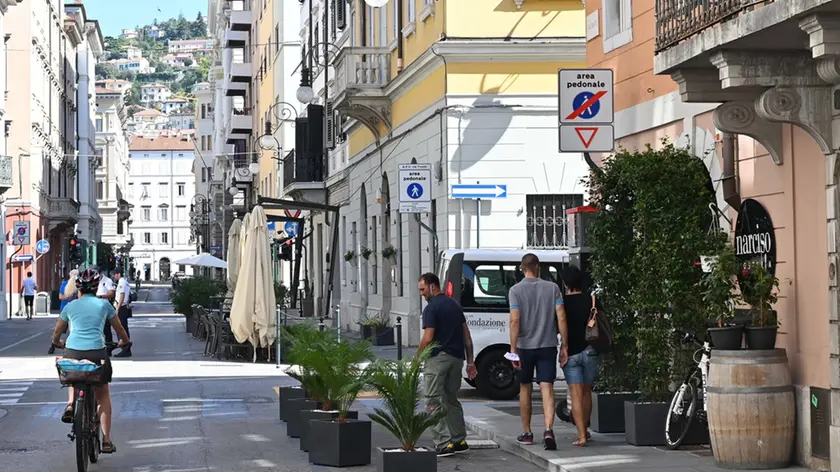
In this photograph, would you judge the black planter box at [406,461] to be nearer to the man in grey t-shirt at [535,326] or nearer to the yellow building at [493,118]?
the man in grey t-shirt at [535,326]

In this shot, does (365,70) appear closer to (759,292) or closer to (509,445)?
(509,445)

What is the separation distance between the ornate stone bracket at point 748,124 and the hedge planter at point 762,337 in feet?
5.02

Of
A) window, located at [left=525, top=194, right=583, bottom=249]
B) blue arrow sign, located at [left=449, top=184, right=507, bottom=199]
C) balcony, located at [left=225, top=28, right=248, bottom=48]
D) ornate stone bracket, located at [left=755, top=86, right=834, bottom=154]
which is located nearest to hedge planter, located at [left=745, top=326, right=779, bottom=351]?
ornate stone bracket, located at [left=755, top=86, right=834, bottom=154]

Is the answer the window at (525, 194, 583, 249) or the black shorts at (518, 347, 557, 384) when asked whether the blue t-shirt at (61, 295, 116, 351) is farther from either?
the window at (525, 194, 583, 249)

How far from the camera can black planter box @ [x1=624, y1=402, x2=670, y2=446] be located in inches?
514

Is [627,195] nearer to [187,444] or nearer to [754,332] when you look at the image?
[754,332]

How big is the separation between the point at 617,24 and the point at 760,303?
21.5ft

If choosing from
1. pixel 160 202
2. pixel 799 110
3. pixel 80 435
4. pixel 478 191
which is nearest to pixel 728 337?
pixel 799 110

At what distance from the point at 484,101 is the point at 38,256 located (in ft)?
137

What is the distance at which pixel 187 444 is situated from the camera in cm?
1419

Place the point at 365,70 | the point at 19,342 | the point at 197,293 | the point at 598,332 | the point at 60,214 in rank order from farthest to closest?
the point at 60,214, the point at 197,293, the point at 19,342, the point at 365,70, the point at 598,332

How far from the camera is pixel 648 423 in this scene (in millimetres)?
13078

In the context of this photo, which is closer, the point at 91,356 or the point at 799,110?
the point at 799,110

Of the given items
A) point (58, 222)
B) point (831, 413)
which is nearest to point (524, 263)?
point (831, 413)
